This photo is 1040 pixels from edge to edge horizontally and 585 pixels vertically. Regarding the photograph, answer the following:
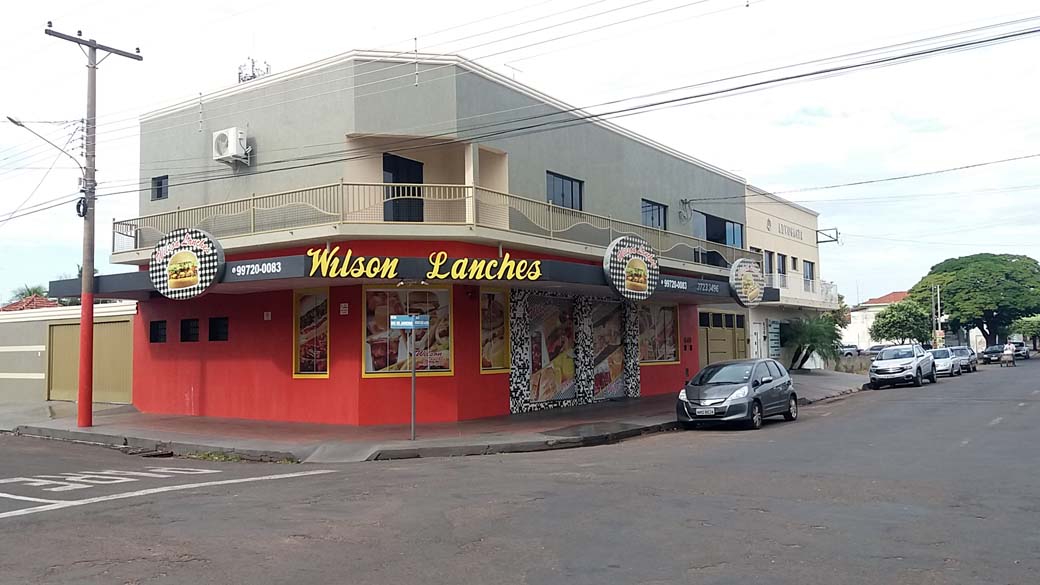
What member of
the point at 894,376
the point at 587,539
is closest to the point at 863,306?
the point at 894,376

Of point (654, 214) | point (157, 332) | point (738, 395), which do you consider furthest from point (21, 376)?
point (738, 395)

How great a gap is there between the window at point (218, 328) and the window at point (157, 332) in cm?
214

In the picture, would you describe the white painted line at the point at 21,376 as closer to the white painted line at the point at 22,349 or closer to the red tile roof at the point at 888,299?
the white painted line at the point at 22,349

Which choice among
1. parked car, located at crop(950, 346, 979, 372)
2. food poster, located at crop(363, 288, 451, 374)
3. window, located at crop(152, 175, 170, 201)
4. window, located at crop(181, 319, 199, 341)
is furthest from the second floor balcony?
parked car, located at crop(950, 346, 979, 372)

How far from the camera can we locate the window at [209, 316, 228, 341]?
21.5m

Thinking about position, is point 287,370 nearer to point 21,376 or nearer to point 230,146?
point 230,146

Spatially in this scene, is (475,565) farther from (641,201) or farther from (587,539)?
(641,201)

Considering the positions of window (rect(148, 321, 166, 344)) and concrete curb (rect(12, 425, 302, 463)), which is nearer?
concrete curb (rect(12, 425, 302, 463))

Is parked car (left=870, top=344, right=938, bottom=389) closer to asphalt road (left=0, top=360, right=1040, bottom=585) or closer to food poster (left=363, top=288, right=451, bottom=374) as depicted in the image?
asphalt road (left=0, top=360, right=1040, bottom=585)

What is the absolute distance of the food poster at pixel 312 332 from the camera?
19.5 m

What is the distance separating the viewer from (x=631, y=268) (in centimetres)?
2117

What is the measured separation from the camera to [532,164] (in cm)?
2200

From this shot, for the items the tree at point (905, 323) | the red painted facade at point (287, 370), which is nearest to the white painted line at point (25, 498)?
the red painted facade at point (287, 370)

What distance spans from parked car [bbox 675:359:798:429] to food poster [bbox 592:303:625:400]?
5551 millimetres
